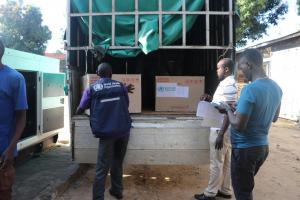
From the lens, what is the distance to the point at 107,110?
15.5 ft

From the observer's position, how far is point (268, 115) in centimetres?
330

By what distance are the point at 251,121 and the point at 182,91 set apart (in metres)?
2.20

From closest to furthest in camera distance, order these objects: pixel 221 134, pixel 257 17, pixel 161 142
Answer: pixel 221 134 → pixel 161 142 → pixel 257 17

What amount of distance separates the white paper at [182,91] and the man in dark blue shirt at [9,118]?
257 cm

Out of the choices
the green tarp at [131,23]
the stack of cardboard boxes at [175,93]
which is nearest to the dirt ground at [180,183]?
the stack of cardboard boxes at [175,93]

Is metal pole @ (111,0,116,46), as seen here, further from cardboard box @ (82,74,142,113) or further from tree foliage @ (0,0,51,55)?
tree foliage @ (0,0,51,55)

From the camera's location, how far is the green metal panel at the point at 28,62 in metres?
5.78

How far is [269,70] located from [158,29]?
1280cm

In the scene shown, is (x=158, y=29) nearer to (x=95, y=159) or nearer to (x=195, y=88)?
(x=195, y=88)

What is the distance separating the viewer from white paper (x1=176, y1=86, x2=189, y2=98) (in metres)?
5.41

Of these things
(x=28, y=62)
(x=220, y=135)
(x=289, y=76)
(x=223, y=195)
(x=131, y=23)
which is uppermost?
(x=131, y=23)

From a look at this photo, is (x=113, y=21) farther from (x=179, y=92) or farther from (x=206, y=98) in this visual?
(x=206, y=98)

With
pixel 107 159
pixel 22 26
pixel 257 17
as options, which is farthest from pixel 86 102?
pixel 22 26

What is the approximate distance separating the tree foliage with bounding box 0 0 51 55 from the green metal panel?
58.5ft
